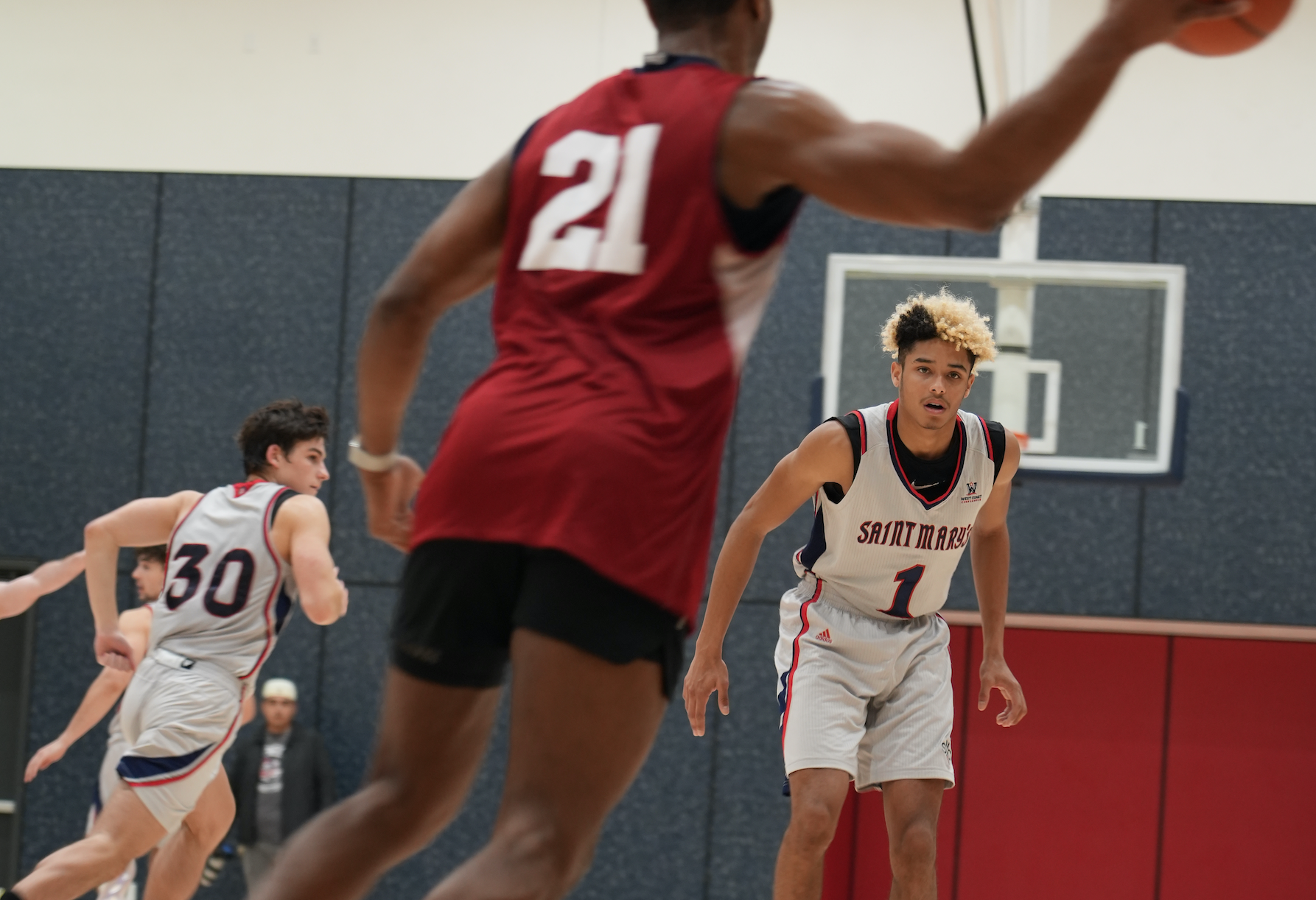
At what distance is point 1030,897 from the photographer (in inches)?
266

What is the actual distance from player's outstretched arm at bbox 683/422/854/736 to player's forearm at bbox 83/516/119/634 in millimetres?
2154

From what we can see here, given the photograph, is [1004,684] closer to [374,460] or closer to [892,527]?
[892,527]

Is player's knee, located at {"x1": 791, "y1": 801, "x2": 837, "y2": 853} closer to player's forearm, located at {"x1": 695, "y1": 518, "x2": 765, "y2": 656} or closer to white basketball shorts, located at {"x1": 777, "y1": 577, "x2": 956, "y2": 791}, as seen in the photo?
white basketball shorts, located at {"x1": 777, "y1": 577, "x2": 956, "y2": 791}

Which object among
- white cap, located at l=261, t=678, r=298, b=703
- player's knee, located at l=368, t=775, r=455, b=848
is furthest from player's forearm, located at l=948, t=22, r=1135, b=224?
white cap, located at l=261, t=678, r=298, b=703

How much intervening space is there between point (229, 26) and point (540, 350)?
723 cm

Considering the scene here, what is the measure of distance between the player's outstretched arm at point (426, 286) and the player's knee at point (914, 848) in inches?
81.4

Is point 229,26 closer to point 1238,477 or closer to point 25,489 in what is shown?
point 25,489

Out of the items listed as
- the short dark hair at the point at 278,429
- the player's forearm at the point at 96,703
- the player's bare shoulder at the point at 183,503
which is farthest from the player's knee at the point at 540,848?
the player's forearm at the point at 96,703

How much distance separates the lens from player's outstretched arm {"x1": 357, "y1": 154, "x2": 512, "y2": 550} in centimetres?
177

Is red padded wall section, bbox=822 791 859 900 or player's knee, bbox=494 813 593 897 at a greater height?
player's knee, bbox=494 813 593 897

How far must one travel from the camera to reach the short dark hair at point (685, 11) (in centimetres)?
175

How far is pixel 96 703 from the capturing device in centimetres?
580

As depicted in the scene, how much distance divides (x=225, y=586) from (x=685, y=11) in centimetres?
298

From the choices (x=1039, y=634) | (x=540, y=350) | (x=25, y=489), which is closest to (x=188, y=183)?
(x=25, y=489)
